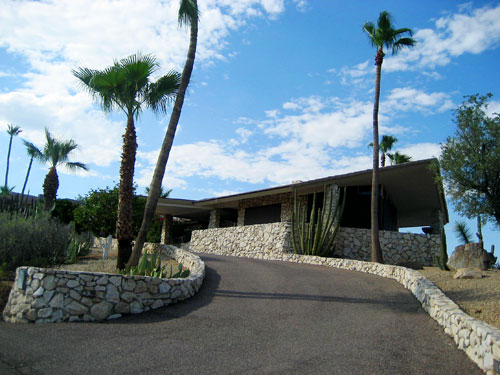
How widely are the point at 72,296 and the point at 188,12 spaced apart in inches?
362

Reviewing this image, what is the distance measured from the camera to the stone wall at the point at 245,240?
66.7 feet

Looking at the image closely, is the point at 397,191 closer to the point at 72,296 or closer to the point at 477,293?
the point at 477,293

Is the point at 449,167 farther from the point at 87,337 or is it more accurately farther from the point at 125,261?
the point at 87,337

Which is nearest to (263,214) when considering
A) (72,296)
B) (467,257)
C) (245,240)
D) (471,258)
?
(245,240)

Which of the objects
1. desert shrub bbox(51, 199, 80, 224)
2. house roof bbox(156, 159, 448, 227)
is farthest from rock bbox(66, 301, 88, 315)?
desert shrub bbox(51, 199, 80, 224)

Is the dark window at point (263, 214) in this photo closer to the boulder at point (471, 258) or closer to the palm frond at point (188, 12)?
the boulder at point (471, 258)

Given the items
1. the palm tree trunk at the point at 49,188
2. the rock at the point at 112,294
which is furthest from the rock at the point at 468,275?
the palm tree trunk at the point at 49,188

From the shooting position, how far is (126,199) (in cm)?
1318

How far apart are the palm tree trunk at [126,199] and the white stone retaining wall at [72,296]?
389cm

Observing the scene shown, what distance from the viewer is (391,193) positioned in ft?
78.5

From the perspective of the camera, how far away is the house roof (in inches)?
770

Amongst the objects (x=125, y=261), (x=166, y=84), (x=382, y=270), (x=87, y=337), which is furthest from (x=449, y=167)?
(x=87, y=337)

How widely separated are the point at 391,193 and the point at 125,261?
15.9 meters

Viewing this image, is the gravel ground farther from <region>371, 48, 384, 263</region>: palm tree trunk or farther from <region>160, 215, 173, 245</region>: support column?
<region>160, 215, 173, 245</region>: support column
